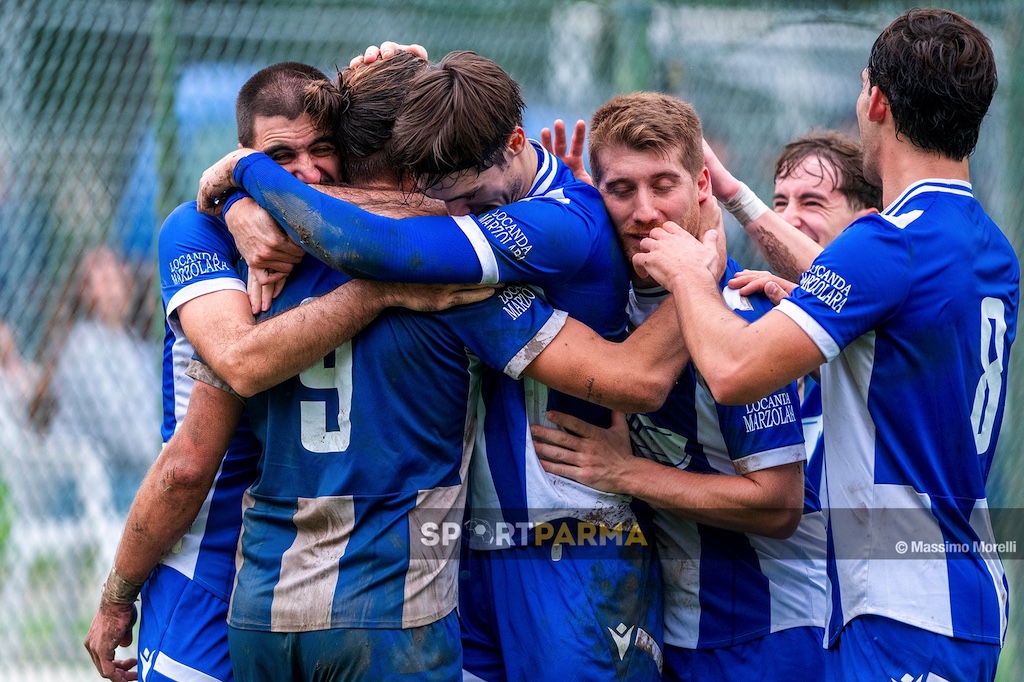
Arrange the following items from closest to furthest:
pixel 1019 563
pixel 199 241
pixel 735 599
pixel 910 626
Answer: pixel 910 626 → pixel 199 241 → pixel 735 599 → pixel 1019 563

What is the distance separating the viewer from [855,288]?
103 inches

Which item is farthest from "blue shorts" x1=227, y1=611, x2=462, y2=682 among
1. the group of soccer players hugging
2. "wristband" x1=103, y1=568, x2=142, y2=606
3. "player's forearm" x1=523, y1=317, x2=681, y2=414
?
"player's forearm" x1=523, y1=317, x2=681, y2=414

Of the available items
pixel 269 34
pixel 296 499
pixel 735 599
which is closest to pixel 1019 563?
pixel 735 599

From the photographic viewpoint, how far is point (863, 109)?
9.62ft

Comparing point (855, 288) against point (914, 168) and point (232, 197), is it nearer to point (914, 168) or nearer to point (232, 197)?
point (914, 168)

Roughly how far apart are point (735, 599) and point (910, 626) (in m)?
0.67

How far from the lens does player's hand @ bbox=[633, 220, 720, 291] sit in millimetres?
2852

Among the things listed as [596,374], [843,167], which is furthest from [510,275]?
[843,167]

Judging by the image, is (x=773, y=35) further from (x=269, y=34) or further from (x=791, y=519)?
(x=791, y=519)

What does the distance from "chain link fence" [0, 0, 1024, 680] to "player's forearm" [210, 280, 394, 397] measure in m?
2.46

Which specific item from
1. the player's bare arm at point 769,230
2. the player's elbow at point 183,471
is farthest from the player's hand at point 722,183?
the player's elbow at point 183,471

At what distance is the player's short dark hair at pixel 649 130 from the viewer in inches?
121

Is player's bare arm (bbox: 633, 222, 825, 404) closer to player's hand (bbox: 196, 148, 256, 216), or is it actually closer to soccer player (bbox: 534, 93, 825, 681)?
soccer player (bbox: 534, 93, 825, 681)

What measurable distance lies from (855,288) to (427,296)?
1.11 metres
